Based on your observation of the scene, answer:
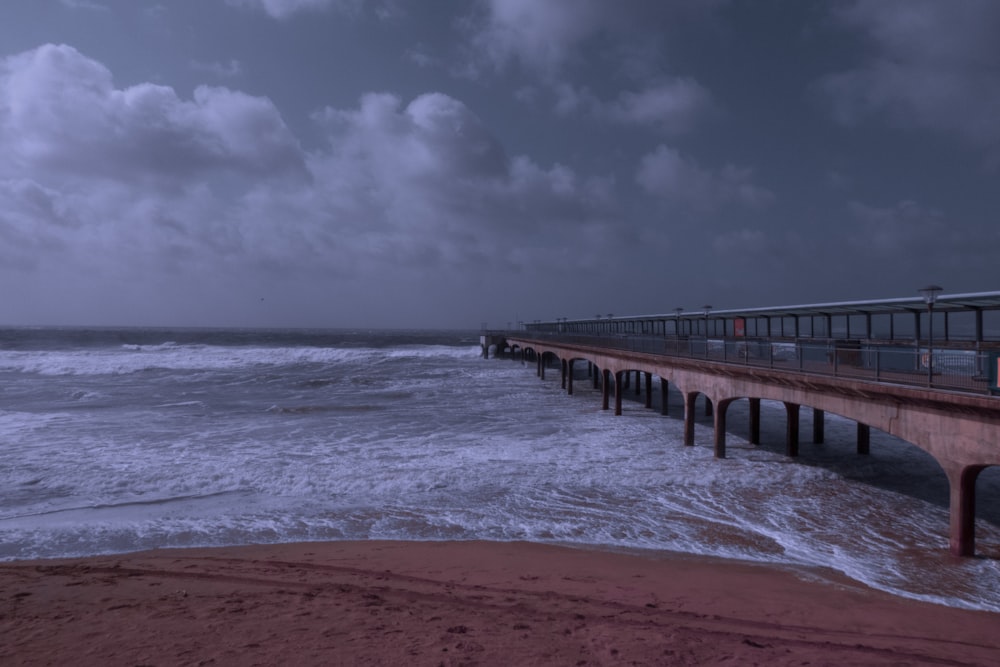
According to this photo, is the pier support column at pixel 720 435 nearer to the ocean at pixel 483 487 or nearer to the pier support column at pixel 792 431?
the ocean at pixel 483 487

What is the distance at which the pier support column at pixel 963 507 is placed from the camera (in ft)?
29.8

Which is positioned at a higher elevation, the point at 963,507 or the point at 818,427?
the point at 963,507

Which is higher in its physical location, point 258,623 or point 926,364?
point 926,364

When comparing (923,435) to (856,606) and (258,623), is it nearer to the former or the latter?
(856,606)

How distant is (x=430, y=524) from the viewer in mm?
10844

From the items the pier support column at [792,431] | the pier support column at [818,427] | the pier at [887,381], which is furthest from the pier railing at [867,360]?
the pier support column at [818,427]

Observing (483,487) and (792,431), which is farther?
(792,431)

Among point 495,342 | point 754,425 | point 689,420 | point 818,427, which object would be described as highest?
point 495,342

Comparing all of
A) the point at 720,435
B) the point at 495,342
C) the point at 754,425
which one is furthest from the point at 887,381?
the point at 495,342

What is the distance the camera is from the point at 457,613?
21.9 ft

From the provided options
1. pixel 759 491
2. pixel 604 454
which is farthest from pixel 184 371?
pixel 759 491

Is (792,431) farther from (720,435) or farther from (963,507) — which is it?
(963,507)

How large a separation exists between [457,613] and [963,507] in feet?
26.1

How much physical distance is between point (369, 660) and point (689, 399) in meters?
14.5
